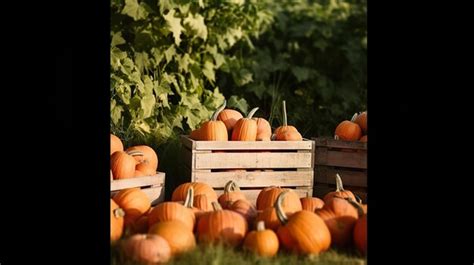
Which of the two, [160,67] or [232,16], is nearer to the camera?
[160,67]

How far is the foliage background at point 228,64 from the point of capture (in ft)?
10.8

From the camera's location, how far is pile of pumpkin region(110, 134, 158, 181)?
2.44m

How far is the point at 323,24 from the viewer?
5680 millimetres

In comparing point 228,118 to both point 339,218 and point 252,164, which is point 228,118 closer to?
point 252,164

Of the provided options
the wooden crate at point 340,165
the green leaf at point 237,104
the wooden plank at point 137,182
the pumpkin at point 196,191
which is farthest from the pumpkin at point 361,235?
the green leaf at point 237,104

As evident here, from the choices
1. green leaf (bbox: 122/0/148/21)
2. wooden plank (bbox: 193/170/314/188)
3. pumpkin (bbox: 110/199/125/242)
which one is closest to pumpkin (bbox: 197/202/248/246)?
pumpkin (bbox: 110/199/125/242)

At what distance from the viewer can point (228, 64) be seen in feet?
14.7

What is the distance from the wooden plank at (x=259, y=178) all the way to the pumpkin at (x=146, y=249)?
0.87 meters

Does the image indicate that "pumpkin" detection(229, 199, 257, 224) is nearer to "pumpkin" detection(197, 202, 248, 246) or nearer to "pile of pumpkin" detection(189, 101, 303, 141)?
"pumpkin" detection(197, 202, 248, 246)
